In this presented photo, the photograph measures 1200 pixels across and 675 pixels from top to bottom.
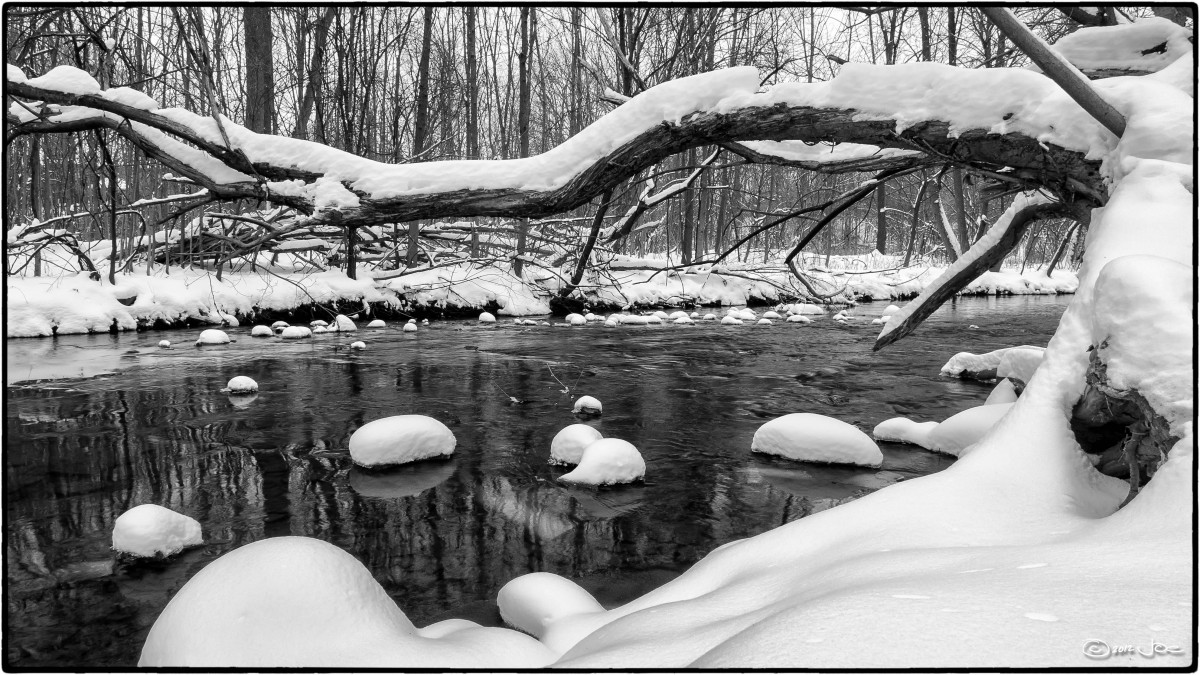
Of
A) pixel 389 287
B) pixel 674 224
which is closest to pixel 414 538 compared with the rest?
pixel 389 287

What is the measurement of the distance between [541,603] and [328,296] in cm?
960

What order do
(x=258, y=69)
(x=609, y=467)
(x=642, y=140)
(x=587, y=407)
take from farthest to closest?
(x=258, y=69) → (x=587, y=407) → (x=609, y=467) → (x=642, y=140)

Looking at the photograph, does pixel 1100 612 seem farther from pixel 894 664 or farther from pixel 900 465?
pixel 900 465

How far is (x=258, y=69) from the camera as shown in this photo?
492 inches

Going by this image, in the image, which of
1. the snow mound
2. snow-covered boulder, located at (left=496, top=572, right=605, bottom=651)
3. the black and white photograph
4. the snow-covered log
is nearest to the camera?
the black and white photograph

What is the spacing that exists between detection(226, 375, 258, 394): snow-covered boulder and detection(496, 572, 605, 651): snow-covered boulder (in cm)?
437

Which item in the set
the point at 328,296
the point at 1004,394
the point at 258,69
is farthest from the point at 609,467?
the point at 258,69

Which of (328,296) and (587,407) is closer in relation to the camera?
(587,407)

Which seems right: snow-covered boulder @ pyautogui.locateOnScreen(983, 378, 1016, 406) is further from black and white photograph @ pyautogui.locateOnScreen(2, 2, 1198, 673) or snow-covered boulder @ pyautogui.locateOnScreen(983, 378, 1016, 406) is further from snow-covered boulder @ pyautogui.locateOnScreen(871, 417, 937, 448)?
snow-covered boulder @ pyautogui.locateOnScreen(871, 417, 937, 448)

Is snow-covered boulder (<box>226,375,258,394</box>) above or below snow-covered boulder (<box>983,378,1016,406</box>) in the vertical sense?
below

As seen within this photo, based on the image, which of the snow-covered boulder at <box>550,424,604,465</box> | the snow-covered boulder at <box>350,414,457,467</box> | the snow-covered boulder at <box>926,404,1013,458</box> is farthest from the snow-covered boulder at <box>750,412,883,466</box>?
the snow-covered boulder at <box>350,414,457,467</box>

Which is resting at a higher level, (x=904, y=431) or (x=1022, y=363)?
(x=1022, y=363)

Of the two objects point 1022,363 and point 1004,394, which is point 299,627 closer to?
point 1004,394

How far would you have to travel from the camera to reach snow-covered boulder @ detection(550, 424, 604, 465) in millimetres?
4051
